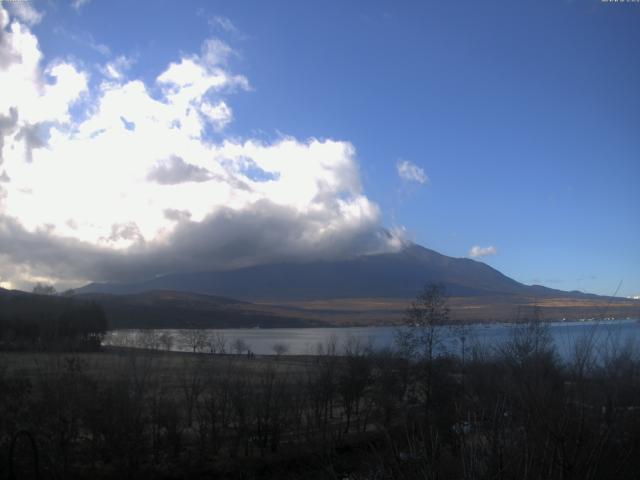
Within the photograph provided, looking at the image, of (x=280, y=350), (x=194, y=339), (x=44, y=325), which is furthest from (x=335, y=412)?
(x=194, y=339)

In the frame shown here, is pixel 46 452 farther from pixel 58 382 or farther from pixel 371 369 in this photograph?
pixel 371 369

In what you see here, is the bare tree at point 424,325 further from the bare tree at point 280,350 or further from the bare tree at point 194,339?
the bare tree at point 194,339

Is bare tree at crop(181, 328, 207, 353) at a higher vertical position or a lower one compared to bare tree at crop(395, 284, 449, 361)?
lower

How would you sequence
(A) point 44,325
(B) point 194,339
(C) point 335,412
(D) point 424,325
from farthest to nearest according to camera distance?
(B) point 194,339, (A) point 44,325, (C) point 335,412, (D) point 424,325

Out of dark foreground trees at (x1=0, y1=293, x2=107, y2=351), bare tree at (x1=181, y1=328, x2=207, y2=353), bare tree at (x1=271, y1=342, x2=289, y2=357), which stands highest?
dark foreground trees at (x1=0, y1=293, x2=107, y2=351)

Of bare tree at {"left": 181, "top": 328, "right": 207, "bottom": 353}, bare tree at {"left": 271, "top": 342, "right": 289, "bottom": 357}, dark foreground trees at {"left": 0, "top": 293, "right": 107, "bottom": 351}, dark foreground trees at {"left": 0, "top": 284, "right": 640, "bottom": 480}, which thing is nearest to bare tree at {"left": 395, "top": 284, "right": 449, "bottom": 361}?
dark foreground trees at {"left": 0, "top": 284, "right": 640, "bottom": 480}

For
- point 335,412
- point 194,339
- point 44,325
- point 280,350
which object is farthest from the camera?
point 194,339

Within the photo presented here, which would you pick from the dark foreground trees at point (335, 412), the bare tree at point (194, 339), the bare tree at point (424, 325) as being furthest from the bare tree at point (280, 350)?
the bare tree at point (424, 325)

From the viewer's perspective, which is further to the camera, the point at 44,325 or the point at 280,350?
the point at 280,350

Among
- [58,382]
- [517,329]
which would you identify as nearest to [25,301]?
[58,382]

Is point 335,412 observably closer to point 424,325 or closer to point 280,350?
point 424,325

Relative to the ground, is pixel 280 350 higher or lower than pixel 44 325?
lower

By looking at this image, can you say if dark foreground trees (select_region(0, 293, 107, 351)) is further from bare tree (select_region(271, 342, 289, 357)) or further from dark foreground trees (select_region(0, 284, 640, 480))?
bare tree (select_region(271, 342, 289, 357))

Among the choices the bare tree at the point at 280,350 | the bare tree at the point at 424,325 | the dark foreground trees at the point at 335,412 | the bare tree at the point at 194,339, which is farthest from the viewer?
the bare tree at the point at 280,350
